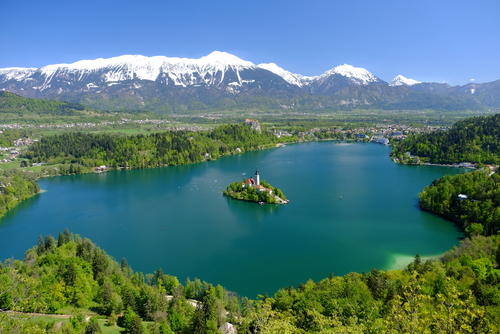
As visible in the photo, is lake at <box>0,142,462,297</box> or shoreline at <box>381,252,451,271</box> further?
lake at <box>0,142,462,297</box>

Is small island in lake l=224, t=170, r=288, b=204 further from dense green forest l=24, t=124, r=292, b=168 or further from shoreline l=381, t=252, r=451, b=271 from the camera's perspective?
dense green forest l=24, t=124, r=292, b=168

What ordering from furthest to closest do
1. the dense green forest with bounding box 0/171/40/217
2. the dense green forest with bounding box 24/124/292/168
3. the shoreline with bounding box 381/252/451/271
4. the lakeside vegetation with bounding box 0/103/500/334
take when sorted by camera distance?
the dense green forest with bounding box 24/124/292/168, the dense green forest with bounding box 0/171/40/217, the shoreline with bounding box 381/252/451/271, the lakeside vegetation with bounding box 0/103/500/334

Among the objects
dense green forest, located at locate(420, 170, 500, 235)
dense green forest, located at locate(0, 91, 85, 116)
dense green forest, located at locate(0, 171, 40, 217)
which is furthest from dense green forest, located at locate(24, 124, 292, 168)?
dense green forest, located at locate(0, 91, 85, 116)

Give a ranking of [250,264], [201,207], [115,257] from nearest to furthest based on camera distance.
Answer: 1. [250,264]
2. [115,257]
3. [201,207]

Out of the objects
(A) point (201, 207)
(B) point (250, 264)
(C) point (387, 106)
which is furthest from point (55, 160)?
(C) point (387, 106)

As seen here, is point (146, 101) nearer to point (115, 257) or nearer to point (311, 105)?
point (311, 105)

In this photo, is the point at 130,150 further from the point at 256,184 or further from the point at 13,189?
the point at 256,184

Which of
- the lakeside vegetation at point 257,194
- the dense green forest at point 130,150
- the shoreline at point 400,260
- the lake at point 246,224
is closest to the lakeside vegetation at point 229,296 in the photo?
the shoreline at point 400,260

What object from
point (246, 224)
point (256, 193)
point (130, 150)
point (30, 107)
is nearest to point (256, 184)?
point (256, 193)
